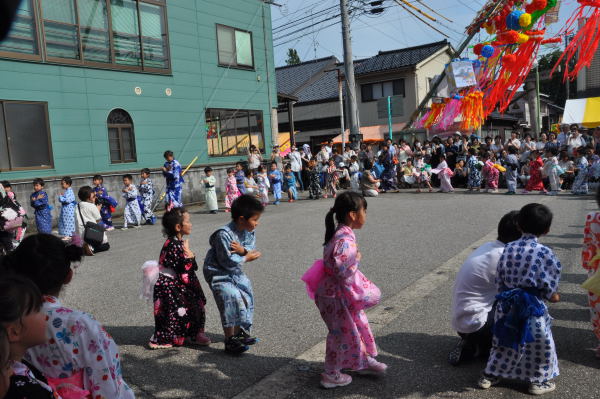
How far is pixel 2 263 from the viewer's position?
7.46ft

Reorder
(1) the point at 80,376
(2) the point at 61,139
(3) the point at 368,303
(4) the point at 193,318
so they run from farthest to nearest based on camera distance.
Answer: (2) the point at 61,139
(4) the point at 193,318
(3) the point at 368,303
(1) the point at 80,376

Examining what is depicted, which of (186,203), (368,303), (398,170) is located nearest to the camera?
(368,303)

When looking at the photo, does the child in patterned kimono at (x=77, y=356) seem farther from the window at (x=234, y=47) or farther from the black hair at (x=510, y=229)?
the window at (x=234, y=47)

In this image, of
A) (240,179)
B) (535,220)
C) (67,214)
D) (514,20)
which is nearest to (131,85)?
(240,179)

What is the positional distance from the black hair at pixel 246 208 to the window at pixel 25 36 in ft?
36.0

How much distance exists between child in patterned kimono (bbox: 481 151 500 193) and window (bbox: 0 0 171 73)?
1077 cm

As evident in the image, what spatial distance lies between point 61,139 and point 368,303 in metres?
12.0

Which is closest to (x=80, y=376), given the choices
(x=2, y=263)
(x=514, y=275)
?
(x=2, y=263)

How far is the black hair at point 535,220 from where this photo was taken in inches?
121

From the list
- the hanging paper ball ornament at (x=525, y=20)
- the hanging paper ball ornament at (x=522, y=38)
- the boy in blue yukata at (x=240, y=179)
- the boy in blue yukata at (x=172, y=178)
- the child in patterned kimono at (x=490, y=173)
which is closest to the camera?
the hanging paper ball ornament at (x=525, y=20)

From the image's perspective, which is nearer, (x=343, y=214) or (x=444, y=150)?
(x=343, y=214)

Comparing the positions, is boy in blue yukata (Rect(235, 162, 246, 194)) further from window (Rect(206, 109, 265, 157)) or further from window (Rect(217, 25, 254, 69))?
window (Rect(217, 25, 254, 69))

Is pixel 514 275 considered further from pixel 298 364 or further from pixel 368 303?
pixel 298 364

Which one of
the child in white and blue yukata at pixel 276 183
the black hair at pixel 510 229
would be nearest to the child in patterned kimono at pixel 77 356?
the black hair at pixel 510 229
